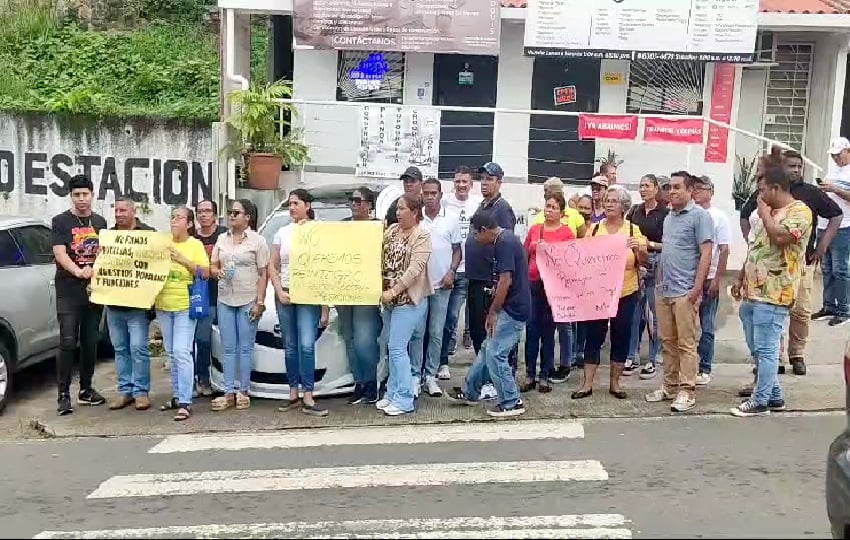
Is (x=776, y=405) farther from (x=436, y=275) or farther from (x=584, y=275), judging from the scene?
(x=436, y=275)

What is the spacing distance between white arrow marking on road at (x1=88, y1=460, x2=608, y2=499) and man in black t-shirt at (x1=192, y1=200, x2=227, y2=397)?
2.04 metres

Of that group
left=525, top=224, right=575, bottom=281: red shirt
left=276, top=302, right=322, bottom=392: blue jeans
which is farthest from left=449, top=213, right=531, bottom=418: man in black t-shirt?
left=276, top=302, right=322, bottom=392: blue jeans

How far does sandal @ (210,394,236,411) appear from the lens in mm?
8016

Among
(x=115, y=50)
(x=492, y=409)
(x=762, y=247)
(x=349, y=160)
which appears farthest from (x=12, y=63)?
(x=762, y=247)

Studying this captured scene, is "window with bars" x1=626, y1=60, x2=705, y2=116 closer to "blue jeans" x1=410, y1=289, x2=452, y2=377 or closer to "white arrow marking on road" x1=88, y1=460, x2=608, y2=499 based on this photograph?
"blue jeans" x1=410, y1=289, x2=452, y2=377

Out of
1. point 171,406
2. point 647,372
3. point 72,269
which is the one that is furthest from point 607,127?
point 72,269

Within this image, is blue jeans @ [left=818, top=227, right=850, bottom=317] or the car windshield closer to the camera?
the car windshield

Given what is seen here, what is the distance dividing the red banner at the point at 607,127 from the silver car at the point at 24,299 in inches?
280

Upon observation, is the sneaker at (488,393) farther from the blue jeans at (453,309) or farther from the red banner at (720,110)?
the red banner at (720,110)

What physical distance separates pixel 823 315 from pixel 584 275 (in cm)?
401

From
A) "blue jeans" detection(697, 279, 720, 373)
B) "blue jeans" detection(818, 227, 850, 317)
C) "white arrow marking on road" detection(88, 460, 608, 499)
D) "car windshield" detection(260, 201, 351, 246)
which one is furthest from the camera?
"blue jeans" detection(818, 227, 850, 317)

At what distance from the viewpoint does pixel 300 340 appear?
25.8 feet

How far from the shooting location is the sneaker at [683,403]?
7676mm

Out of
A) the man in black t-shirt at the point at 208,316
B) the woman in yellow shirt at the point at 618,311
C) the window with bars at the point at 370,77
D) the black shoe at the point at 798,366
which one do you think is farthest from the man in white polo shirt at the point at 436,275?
the window with bars at the point at 370,77
